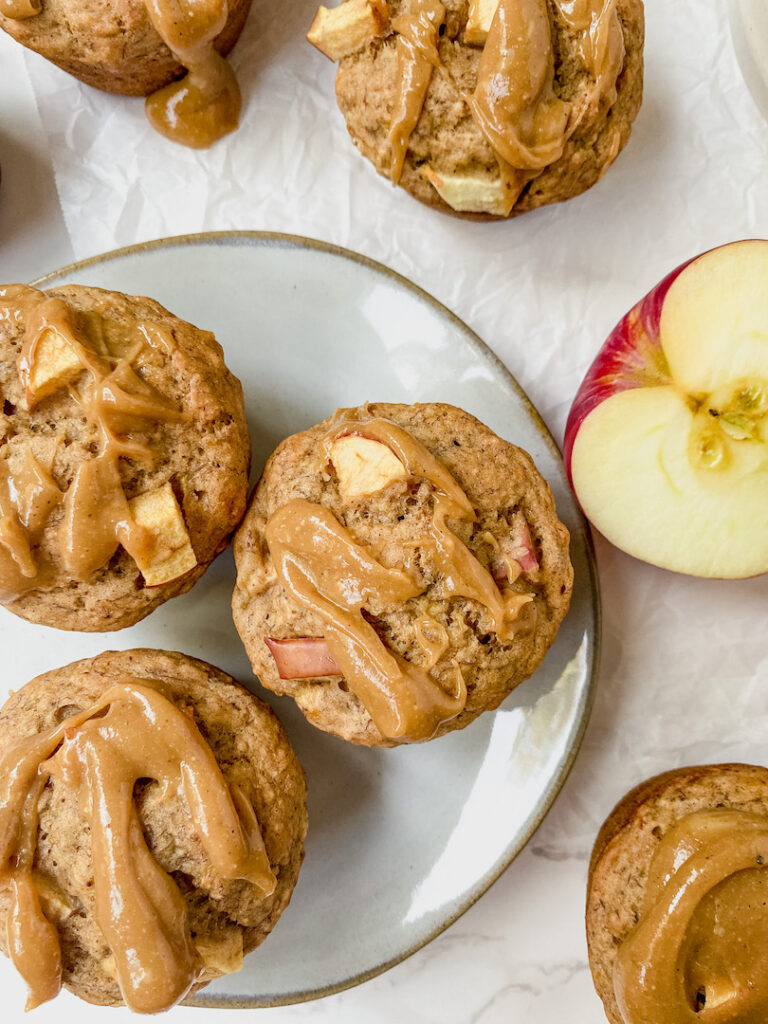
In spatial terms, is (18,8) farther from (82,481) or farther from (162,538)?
(162,538)

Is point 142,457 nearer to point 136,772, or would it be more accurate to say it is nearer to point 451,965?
point 136,772

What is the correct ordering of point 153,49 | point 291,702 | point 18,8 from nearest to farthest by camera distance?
point 18,8
point 153,49
point 291,702

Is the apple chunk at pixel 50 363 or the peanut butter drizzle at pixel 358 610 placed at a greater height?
the apple chunk at pixel 50 363

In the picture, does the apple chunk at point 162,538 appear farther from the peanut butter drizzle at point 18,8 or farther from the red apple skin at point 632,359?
the peanut butter drizzle at point 18,8

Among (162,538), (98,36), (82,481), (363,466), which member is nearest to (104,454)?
(82,481)

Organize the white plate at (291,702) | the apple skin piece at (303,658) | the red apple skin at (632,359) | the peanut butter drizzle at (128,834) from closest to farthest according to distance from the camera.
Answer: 1. the peanut butter drizzle at (128,834)
2. the apple skin piece at (303,658)
3. the red apple skin at (632,359)
4. the white plate at (291,702)

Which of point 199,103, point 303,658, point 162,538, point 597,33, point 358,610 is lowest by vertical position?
point 303,658

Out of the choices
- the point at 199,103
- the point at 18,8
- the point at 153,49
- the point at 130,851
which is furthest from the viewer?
the point at 199,103

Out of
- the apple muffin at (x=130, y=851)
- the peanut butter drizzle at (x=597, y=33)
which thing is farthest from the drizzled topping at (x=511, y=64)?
Answer: the apple muffin at (x=130, y=851)
